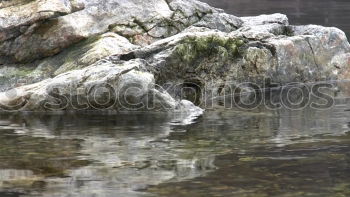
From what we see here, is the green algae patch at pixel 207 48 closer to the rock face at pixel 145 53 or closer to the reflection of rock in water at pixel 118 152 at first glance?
the rock face at pixel 145 53

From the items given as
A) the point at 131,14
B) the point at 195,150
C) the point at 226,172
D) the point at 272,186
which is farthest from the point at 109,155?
the point at 131,14

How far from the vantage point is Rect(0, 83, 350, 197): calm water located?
302 inches

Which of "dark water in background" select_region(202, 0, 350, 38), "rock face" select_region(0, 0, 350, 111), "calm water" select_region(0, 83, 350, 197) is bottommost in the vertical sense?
"calm water" select_region(0, 83, 350, 197)

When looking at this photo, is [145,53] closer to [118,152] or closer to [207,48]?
[207,48]

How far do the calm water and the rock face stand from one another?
64 cm

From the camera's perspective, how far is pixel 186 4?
17953 mm

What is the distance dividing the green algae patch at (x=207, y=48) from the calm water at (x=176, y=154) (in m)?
1.95

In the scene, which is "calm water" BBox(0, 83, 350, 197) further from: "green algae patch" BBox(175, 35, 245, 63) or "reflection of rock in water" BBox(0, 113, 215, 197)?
"green algae patch" BBox(175, 35, 245, 63)

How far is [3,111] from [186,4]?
20.3 ft

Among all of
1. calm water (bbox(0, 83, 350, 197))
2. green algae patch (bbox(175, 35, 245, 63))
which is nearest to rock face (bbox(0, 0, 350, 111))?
green algae patch (bbox(175, 35, 245, 63))

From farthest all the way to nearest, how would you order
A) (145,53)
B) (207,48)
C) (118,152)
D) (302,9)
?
(302,9)
(207,48)
(145,53)
(118,152)

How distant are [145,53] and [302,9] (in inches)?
925

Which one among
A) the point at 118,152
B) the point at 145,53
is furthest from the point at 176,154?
the point at 145,53

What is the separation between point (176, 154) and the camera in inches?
370
